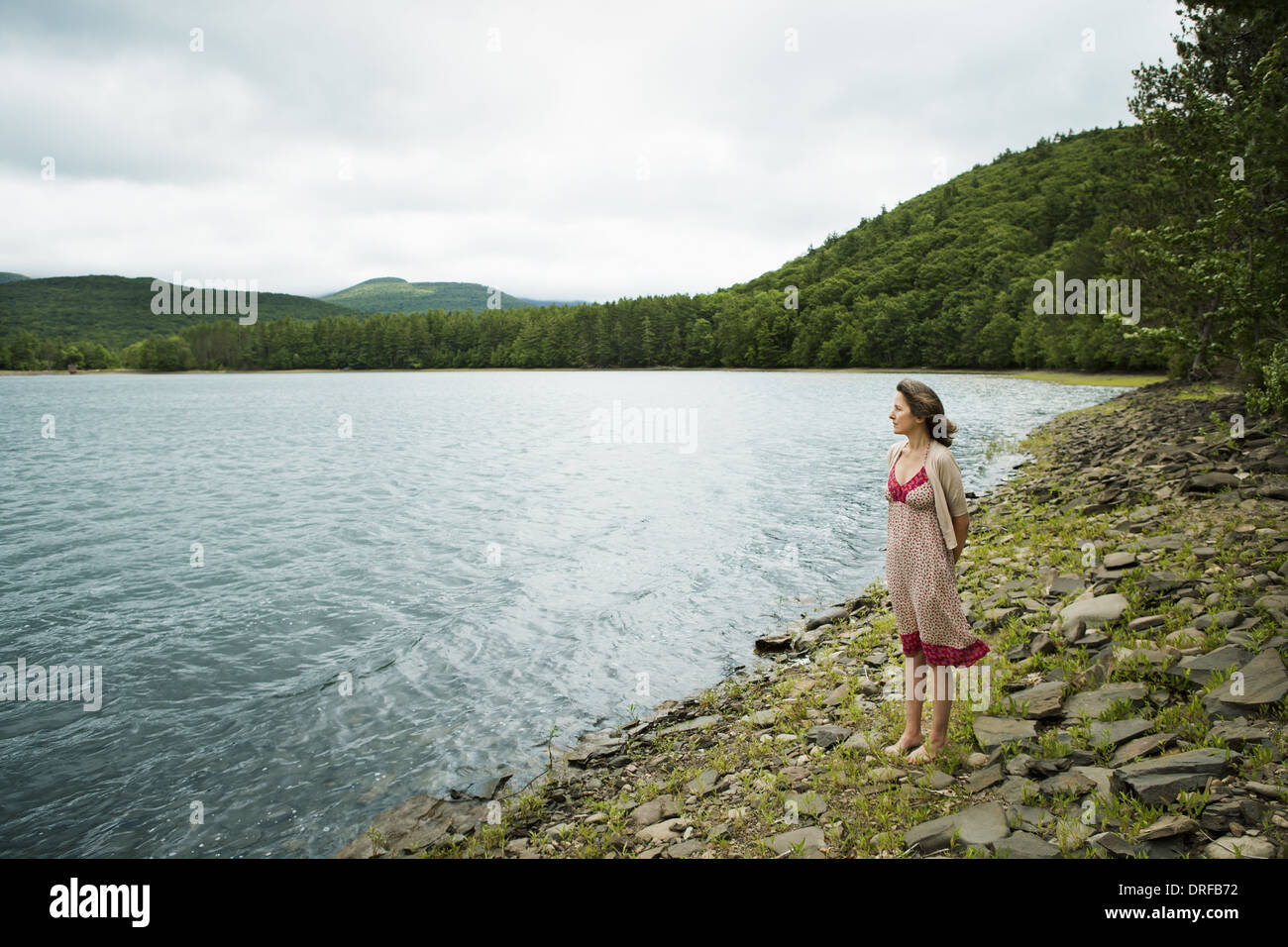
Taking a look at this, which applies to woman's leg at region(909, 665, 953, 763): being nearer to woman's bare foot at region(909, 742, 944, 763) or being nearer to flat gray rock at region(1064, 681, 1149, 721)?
woman's bare foot at region(909, 742, 944, 763)

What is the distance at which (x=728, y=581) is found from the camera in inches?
601

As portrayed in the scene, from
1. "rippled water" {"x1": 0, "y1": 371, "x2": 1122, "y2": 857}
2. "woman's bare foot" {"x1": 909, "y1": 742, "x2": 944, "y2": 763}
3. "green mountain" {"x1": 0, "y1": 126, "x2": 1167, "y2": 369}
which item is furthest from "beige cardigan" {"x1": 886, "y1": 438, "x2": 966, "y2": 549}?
"green mountain" {"x1": 0, "y1": 126, "x2": 1167, "y2": 369}

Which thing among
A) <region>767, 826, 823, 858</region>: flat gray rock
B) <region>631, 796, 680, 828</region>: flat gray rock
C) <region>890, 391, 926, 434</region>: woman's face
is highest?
<region>890, 391, 926, 434</region>: woman's face

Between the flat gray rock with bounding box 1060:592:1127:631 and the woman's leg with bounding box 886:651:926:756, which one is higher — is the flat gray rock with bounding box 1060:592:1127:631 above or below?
above

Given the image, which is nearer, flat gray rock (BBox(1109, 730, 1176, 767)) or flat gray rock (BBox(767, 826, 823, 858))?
flat gray rock (BBox(767, 826, 823, 858))

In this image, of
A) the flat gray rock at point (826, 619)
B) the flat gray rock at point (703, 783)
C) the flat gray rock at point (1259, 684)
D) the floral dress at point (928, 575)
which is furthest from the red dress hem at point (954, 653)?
the flat gray rock at point (826, 619)

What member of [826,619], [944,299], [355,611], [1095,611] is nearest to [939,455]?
[1095,611]

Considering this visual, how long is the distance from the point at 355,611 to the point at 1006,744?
11.8 meters

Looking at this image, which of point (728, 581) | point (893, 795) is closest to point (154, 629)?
point (728, 581)

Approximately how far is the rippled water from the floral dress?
482cm

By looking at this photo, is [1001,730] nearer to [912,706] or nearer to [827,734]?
[912,706]

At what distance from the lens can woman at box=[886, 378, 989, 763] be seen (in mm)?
5895
